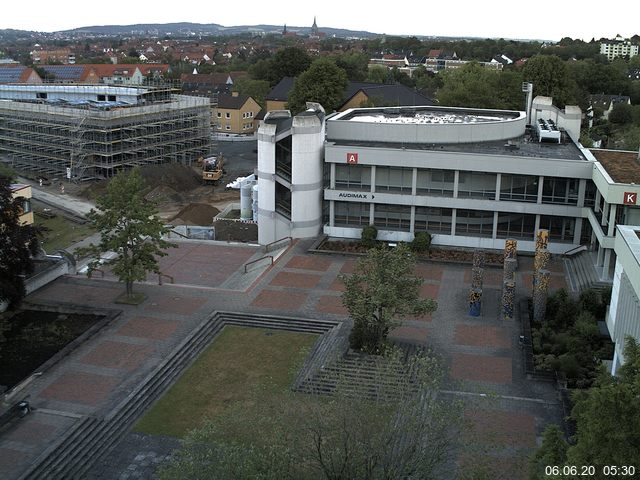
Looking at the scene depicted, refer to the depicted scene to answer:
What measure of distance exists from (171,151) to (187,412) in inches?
2005

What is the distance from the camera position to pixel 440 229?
143 feet

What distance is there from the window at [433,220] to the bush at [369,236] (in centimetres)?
266

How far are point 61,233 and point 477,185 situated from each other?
2853 cm

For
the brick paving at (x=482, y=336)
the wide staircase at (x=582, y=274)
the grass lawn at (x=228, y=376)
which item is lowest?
the grass lawn at (x=228, y=376)

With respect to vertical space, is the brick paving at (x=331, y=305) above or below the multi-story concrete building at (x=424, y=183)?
below

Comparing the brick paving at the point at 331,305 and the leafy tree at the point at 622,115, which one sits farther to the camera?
the leafy tree at the point at 622,115

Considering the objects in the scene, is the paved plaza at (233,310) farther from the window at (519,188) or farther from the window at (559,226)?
the window at (519,188)

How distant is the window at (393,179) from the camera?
4309 centimetres

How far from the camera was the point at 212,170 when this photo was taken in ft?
221

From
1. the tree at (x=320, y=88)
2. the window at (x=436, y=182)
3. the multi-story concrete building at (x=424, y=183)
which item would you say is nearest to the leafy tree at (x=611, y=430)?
the multi-story concrete building at (x=424, y=183)

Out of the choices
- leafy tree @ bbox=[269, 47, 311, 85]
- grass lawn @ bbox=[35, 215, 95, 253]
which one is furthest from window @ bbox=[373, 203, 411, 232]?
leafy tree @ bbox=[269, 47, 311, 85]

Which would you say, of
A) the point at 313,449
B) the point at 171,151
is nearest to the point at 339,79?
the point at 171,151

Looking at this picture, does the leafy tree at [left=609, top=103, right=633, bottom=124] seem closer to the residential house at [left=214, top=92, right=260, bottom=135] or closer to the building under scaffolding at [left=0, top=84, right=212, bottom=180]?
the residential house at [left=214, top=92, right=260, bottom=135]

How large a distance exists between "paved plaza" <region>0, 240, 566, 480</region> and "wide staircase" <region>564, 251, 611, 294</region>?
705 mm
